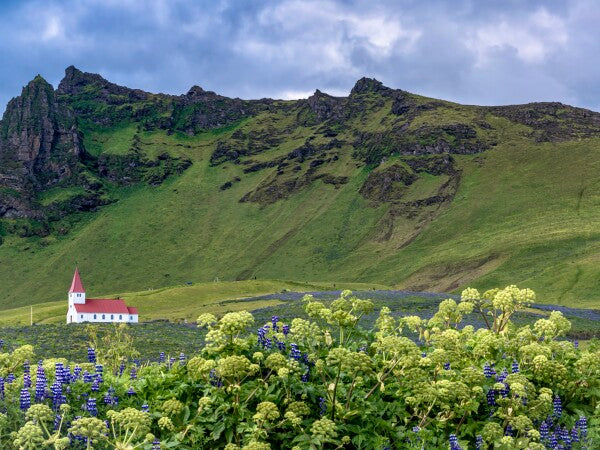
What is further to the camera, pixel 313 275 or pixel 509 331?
pixel 313 275

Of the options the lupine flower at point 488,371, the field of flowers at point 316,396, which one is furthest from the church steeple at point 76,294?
the lupine flower at point 488,371

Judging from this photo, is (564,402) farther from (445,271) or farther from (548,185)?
(548,185)

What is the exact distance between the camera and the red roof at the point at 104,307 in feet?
292

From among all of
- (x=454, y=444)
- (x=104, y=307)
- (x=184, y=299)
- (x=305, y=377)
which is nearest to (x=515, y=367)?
(x=454, y=444)

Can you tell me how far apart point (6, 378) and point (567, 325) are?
9.59 metres

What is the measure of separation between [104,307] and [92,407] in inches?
3434

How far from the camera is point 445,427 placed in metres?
8.91

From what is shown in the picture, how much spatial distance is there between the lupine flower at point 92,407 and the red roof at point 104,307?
83320 millimetres

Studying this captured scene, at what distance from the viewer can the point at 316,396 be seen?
9.15 m

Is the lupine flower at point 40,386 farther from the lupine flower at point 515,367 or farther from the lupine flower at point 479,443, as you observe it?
the lupine flower at point 515,367

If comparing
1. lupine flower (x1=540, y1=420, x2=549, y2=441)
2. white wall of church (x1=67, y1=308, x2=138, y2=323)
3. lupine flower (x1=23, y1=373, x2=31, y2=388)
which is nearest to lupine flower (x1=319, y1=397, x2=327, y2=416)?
lupine flower (x1=540, y1=420, x2=549, y2=441)

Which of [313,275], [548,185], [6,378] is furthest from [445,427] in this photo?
[548,185]

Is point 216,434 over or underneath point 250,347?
underneath

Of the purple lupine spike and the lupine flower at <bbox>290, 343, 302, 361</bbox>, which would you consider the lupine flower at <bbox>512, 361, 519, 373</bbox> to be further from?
the lupine flower at <bbox>290, 343, 302, 361</bbox>
